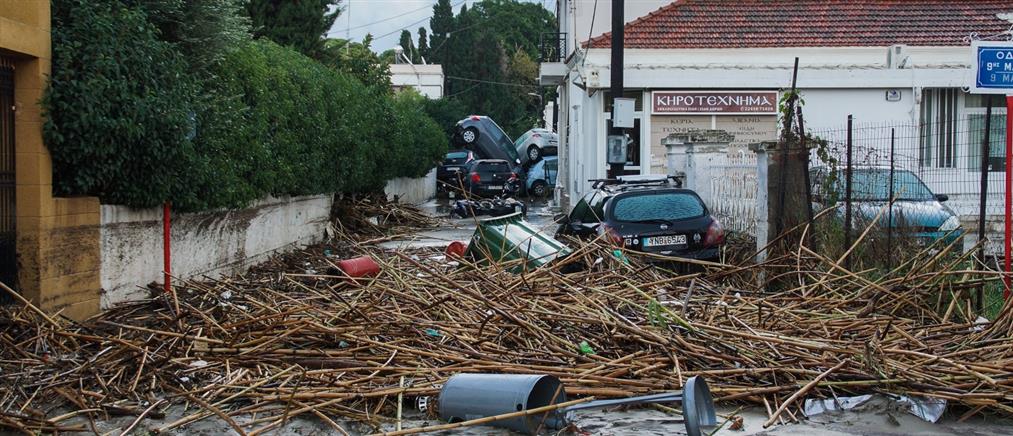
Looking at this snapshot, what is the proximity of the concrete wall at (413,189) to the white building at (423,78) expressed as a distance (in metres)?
33.4

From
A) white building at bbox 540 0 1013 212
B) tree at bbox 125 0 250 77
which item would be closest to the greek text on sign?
white building at bbox 540 0 1013 212

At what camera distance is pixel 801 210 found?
12.7 meters

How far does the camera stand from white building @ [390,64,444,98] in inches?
3086

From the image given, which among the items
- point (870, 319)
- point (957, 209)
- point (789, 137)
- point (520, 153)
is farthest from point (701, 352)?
point (520, 153)

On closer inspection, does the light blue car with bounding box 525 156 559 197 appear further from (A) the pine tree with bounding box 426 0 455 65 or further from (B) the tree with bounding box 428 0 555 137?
(A) the pine tree with bounding box 426 0 455 65

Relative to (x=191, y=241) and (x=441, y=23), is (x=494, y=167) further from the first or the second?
(x=441, y=23)

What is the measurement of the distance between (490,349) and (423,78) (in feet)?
235

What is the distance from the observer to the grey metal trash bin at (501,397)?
645 cm

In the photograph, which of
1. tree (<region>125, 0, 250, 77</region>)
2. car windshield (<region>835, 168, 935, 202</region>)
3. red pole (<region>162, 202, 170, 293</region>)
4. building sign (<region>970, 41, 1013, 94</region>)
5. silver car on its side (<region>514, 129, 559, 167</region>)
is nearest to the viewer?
building sign (<region>970, 41, 1013, 94</region>)

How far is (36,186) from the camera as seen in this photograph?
9.20 metres

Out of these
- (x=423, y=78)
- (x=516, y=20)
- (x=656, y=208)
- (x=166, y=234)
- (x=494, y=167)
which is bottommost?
(x=166, y=234)

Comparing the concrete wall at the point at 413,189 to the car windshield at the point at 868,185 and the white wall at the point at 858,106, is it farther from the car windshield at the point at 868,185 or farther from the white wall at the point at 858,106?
the car windshield at the point at 868,185

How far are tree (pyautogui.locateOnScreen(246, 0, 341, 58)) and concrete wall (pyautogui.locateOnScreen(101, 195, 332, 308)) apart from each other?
13787mm

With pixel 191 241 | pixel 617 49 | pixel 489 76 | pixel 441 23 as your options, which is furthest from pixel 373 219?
pixel 441 23
